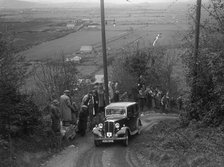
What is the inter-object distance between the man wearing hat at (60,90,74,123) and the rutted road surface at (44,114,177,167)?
117 centimetres

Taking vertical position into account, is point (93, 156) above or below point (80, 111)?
below

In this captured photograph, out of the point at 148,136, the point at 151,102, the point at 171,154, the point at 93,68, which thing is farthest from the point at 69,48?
the point at 171,154

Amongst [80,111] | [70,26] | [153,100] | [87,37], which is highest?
[80,111]

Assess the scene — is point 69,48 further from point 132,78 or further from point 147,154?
point 147,154

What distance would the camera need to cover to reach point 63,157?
49.7 ft

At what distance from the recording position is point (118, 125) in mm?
17516

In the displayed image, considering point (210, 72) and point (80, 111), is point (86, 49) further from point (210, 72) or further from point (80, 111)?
point (80, 111)

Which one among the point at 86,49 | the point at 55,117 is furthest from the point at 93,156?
the point at 86,49

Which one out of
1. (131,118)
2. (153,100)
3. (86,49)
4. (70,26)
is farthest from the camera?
(70,26)

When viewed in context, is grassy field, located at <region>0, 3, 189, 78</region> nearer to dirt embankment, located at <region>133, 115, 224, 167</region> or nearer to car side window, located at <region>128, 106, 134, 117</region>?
car side window, located at <region>128, 106, 134, 117</region>

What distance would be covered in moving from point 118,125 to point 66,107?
97.0 inches

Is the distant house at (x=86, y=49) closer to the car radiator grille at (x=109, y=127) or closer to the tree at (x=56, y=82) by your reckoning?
the tree at (x=56, y=82)

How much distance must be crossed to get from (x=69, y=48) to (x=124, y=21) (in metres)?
49.5

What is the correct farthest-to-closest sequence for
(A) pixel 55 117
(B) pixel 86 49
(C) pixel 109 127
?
(B) pixel 86 49 → (C) pixel 109 127 → (A) pixel 55 117
